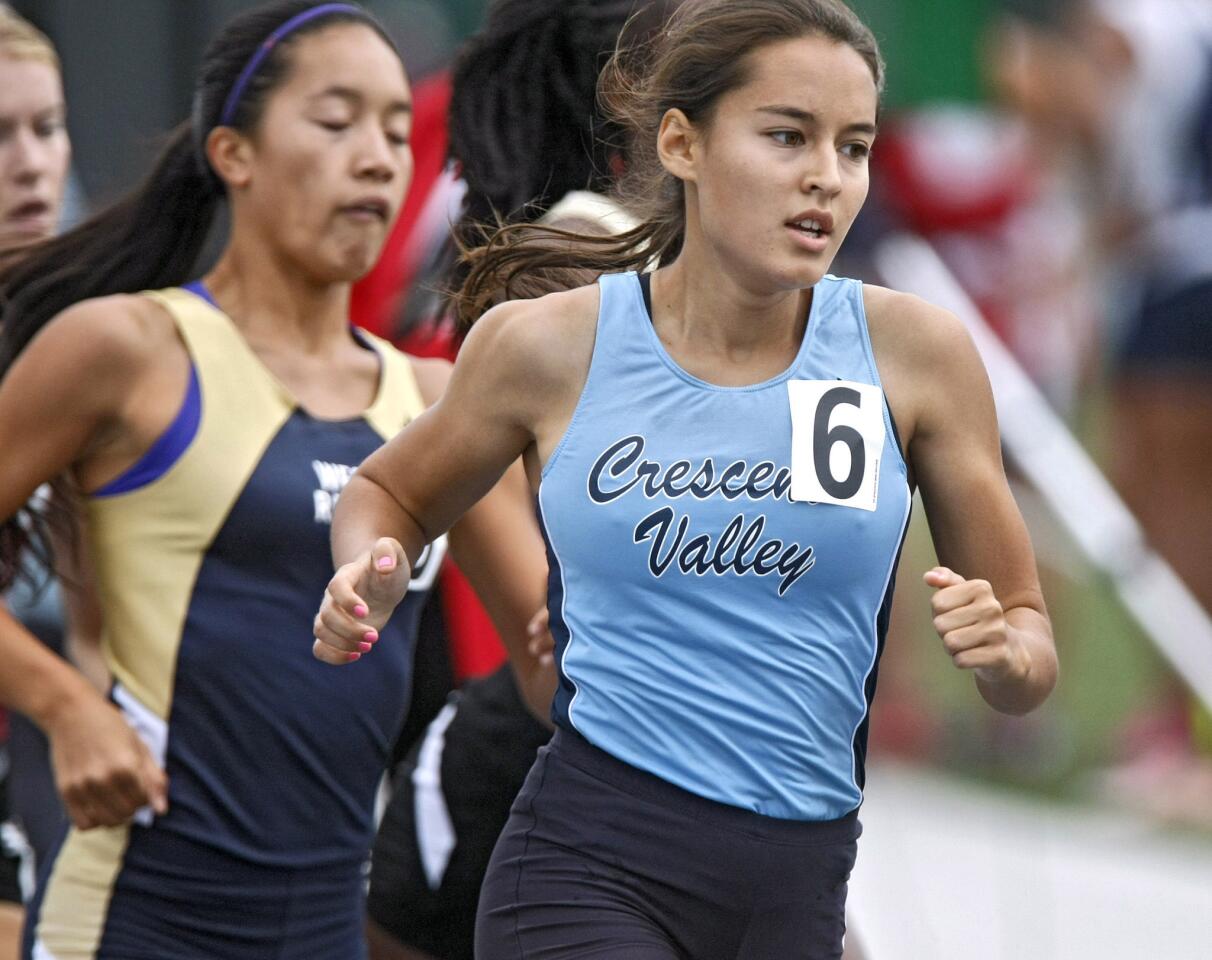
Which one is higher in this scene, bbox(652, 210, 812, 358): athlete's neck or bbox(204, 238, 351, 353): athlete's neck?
bbox(652, 210, 812, 358): athlete's neck

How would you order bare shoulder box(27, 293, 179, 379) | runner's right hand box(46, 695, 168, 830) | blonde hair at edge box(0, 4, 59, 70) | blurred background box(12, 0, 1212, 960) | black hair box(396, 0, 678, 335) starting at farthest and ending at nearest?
blurred background box(12, 0, 1212, 960)
blonde hair at edge box(0, 4, 59, 70)
black hair box(396, 0, 678, 335)
bare shoulder box(27, 293, 179, 379)
runner's right hand box(46, 695, 168, 830)

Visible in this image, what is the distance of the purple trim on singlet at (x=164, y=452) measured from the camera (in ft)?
11.7

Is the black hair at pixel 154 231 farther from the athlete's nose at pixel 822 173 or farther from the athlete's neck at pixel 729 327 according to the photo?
the athlete's nose at pixel 822 173

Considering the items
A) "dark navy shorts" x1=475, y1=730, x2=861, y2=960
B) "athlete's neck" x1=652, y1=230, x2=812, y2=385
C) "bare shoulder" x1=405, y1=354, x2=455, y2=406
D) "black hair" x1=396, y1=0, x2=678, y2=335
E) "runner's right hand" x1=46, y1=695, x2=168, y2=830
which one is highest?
"black hair" x1=396, y1=0, x2=678, y2=335

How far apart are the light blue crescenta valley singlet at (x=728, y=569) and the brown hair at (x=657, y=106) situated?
1.21 ft

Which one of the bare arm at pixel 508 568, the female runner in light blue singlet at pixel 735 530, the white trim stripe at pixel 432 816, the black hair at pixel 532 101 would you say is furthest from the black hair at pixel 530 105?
the female runner in light blue singlet at pixel 735 530

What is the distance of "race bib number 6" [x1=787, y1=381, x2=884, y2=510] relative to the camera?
2791 mm

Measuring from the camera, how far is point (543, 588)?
374 centimetres

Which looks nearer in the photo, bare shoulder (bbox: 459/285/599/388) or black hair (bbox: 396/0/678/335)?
bare shoulder (bbox: 459/285/599/388)

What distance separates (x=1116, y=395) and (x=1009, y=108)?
1.16 meters

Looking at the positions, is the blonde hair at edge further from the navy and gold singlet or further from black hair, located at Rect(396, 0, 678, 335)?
the navy and gold singlet

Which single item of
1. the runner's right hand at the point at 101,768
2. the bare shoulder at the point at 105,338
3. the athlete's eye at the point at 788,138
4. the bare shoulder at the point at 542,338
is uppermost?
the athlete's eye at the point at 788,138

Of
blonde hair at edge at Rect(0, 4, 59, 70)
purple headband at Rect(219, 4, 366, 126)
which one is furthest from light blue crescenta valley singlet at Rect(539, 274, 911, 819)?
blonde hair at edge at Rect(0, 4, 59, 70)

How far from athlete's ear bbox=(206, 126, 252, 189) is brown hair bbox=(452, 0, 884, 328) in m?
0.47
